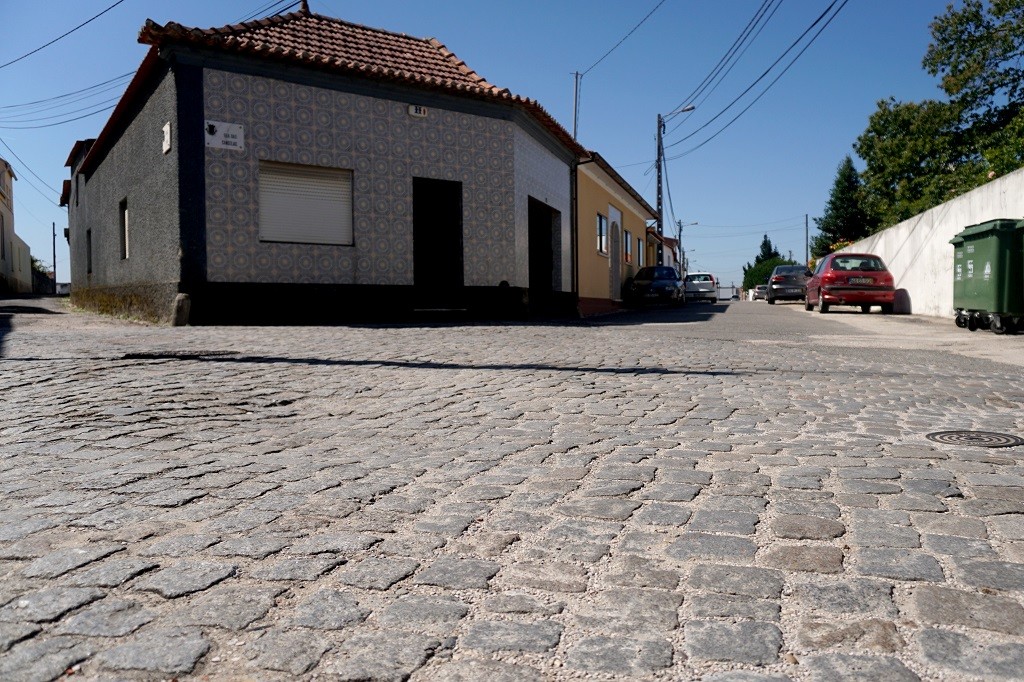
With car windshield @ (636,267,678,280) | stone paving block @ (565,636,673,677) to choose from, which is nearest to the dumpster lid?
stone paving block @ (565,636,673,677)

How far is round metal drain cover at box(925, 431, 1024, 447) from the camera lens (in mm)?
4590

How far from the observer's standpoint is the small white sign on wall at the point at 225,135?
1213 centimetres

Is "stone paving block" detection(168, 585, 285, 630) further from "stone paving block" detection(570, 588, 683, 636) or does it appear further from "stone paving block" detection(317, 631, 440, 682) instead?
"stone paving block" detection(570, 588, 683, 636)

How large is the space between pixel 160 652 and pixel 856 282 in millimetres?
21437

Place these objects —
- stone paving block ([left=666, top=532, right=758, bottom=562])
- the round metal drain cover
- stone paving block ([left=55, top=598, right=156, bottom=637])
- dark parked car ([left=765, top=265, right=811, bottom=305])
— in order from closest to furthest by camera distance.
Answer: stone paving block ([left=55, top=598, right=156, bottom=637]) < stone paving block ([left=666, top=532, right=758, bottom=562]) < the round metal drain cover < dark parked car ([left=765, top=265, right=811, bottom=305])

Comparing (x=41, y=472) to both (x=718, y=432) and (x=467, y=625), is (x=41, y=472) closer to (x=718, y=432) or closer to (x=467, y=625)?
(x=467, y=625)

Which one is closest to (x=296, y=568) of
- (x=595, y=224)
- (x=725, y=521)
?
(x=725, y=521)

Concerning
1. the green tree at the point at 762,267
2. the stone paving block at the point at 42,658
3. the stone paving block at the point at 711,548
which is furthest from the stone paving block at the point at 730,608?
the green tree at the point at 762,267

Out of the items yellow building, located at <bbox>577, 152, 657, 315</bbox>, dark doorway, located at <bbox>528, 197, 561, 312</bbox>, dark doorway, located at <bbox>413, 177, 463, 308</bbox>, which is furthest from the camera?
yellow building, located at <bbox>577, 152, 657, 315</bbox>

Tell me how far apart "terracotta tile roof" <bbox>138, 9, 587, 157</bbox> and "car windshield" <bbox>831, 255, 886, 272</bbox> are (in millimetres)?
9115

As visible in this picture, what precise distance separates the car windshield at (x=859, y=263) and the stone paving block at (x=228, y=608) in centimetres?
2126

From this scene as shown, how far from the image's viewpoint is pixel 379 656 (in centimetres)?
205

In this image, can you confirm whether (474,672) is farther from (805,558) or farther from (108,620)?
(805,558)

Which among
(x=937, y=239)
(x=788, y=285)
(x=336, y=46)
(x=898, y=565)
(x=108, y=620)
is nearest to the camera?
(x=108, y=620)
